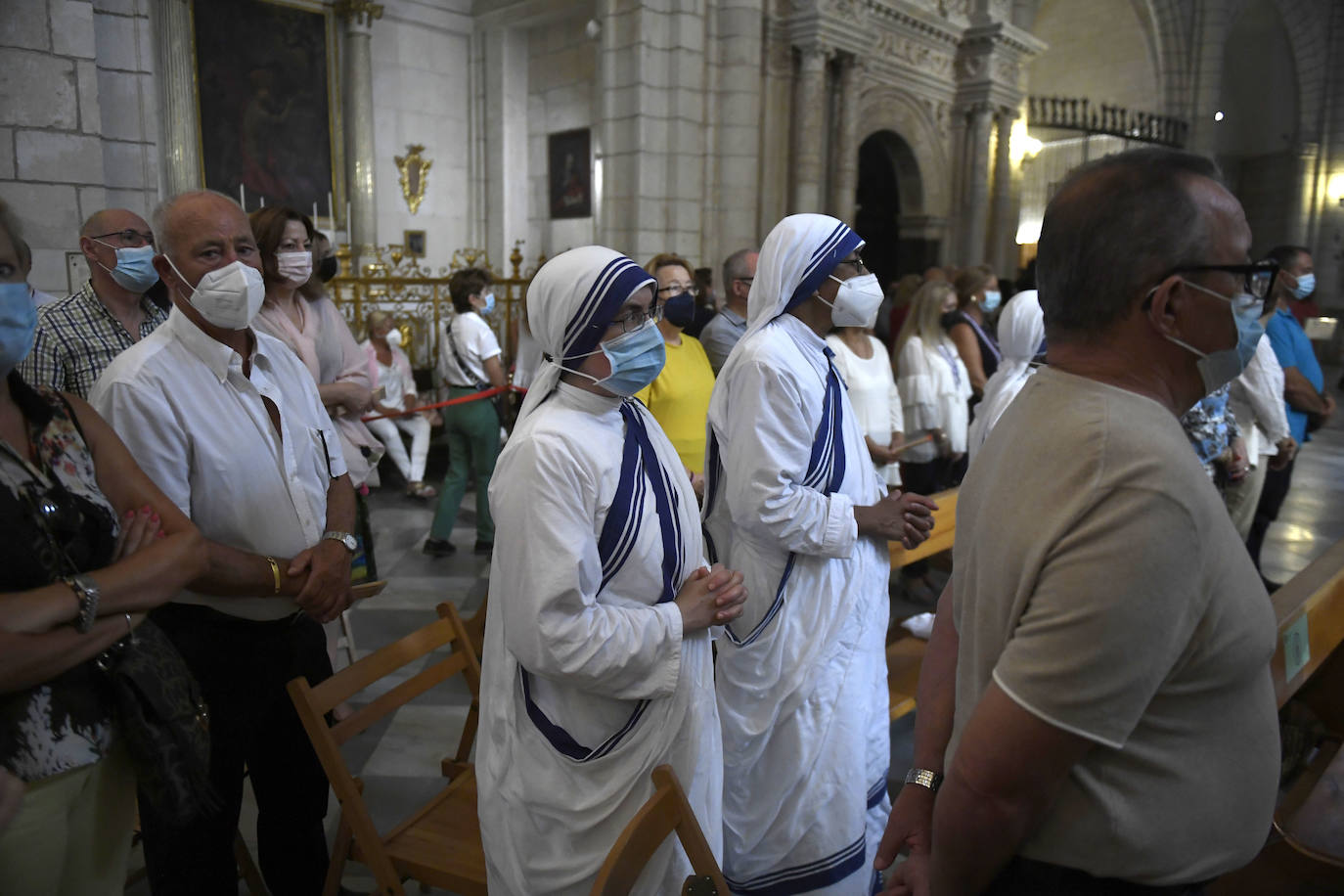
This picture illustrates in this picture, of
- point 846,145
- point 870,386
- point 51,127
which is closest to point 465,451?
point 870,386

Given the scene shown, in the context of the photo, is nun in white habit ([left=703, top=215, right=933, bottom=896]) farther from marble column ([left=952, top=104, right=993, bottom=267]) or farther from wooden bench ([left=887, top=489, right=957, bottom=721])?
marble column ([left=952, top=104, right=993, bottom=267])

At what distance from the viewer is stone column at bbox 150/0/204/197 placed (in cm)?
975

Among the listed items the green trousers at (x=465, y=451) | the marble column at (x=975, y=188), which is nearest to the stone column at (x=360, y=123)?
the green trousers at (x=465, y=451)

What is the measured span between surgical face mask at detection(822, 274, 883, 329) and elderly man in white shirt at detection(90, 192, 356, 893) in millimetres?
1508

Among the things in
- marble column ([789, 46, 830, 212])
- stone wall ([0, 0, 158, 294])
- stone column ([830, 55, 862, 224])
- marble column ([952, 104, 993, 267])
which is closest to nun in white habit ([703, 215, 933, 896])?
stone wall ([0, 0, 158, 294])

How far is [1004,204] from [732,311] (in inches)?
409

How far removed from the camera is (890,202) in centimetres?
1313

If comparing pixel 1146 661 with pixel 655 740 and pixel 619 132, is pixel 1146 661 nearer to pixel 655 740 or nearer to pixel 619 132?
pixel 655 740

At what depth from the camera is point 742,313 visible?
15.0 feet

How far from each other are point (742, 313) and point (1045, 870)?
3.70 meters

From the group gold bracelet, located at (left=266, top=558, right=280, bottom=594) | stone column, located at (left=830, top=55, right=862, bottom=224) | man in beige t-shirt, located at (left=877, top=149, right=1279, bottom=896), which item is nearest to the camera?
man in beige t-shirt, located at (left=877, top=149, right=1279, bottom=896)

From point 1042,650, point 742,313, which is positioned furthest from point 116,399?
point 742,313

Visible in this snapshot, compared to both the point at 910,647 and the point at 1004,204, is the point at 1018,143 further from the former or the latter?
the point at 910,647

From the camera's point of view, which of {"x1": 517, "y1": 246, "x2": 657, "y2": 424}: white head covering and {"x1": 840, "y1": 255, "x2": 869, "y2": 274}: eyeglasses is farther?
{"x1": 840, "y1": 255, "x2": 869, "y2": 274}: eyeglasses
